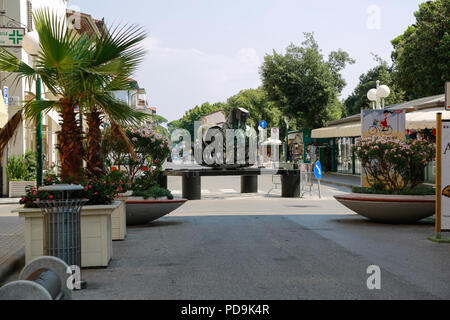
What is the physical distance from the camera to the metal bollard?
3684 mm

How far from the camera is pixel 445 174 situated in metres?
10.1

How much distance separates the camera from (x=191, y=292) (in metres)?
6.16

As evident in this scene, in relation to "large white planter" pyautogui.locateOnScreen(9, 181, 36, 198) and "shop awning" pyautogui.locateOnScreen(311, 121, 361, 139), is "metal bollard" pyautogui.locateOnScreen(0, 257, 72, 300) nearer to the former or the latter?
"large white planter" pyautogui.locateOnScreen(9, 181, 36, 198)

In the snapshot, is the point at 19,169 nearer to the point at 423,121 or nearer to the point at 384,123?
the point at 384,123

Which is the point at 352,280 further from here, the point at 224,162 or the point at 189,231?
the point at 224,162

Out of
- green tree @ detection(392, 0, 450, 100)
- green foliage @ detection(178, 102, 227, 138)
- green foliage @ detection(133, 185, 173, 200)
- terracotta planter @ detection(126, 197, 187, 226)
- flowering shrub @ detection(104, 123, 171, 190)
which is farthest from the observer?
green foliage @ detection(178, 102, 227, 138)

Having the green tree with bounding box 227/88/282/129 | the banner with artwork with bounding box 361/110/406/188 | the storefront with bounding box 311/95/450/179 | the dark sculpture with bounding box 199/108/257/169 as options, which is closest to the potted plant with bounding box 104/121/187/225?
the storefront with bounding box 311/95/450/179

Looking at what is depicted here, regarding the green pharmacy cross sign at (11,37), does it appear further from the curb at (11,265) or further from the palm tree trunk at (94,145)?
the curb at (11,265)

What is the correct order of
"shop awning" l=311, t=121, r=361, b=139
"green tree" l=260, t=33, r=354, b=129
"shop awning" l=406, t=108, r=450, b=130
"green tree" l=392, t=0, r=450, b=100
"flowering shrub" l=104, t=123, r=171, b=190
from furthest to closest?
1. "green tree" l=260, t=33, r=354, b=129
2. "green tree" l=392, t=0, r=450, b=100
3. "shop awning" l=311, t=121, r=361, b=139
4. "shop awning" l=406, t=108, r=450, b=130
5. "flowering shrub" l=104, t=123, r=171, b=190

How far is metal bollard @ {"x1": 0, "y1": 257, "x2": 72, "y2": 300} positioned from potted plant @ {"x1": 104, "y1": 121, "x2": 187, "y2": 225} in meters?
6.98

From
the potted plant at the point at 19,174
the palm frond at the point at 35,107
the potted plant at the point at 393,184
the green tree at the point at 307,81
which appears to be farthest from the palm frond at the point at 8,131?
the green tree at the point at 307,81

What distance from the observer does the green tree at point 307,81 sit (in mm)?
43500

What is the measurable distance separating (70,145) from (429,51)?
29.7 metres
